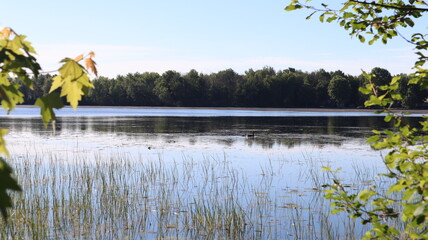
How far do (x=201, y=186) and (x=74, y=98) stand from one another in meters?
12.7

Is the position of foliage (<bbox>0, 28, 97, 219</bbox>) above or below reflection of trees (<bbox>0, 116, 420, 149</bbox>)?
above

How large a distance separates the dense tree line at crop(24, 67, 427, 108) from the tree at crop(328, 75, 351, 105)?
1.45ft

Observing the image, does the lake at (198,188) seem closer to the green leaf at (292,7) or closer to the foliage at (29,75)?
the green leaf at (292,7)

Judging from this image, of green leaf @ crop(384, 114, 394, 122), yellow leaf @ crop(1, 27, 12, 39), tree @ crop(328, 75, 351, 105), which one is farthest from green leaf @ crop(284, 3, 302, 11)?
tree @ crop(328, 75, 351, 105)

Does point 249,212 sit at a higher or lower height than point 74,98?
lower

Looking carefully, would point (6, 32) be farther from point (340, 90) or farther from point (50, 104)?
point (340, 90)

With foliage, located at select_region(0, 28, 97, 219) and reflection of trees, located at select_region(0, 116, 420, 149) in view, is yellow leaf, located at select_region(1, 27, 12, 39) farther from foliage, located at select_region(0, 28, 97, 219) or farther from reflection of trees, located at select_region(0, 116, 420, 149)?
reflection of trees, located at select_region(0, 116, 420, 149)

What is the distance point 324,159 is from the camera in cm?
2225

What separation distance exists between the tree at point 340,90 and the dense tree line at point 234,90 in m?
0.44

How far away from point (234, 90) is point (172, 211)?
150m

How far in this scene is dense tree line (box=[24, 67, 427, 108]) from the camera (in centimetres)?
15375

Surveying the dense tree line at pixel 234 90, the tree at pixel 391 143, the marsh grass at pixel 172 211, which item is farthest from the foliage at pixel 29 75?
the dense tree line at pixel 234 90

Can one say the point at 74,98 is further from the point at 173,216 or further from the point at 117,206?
the point at 117,206

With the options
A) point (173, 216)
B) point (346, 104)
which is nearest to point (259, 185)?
point (173, 216)
